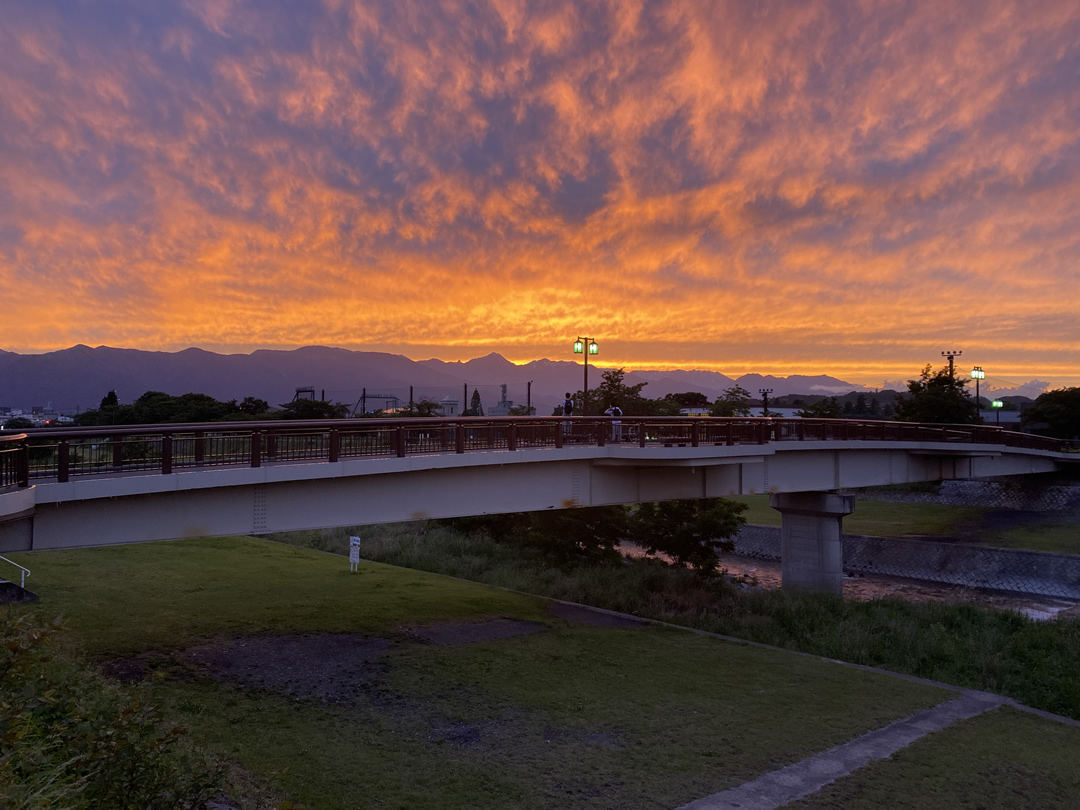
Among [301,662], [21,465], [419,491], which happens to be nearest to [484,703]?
[301,662]

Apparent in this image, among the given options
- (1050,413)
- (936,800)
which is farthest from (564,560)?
(1050,413)

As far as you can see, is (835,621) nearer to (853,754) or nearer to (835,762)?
(853,754)

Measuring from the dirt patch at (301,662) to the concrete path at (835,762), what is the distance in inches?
284

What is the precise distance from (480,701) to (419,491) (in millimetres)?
5979

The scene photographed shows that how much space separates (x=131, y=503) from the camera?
13.4m

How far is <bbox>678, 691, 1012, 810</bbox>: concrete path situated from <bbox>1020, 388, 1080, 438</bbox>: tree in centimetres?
7300

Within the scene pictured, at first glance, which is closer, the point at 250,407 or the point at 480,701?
the point at 480,701

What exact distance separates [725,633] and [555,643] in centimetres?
580

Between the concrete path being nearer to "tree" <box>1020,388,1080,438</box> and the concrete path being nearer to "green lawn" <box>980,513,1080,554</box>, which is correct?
"green lawn" <box>980,513,1080,554</box>

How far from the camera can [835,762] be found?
11.3m

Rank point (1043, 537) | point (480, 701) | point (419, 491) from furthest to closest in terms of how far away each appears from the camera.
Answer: point (1043, 537), point (419, 491), point (480, 701)

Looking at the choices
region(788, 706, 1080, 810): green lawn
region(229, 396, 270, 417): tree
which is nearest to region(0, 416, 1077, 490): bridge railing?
region(788, 706, 1080, 810): green lawn

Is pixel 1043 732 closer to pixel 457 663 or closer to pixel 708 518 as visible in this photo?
→ pixel 457 663

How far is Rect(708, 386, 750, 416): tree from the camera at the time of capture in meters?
74.2
